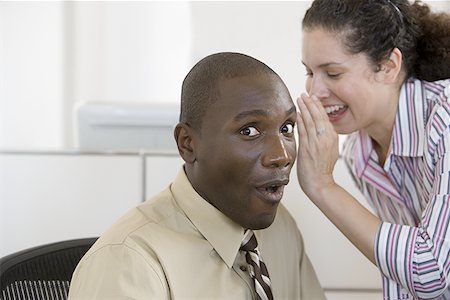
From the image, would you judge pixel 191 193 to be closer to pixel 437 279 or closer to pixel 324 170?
pixel 324 170

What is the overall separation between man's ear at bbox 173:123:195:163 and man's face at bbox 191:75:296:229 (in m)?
0.01

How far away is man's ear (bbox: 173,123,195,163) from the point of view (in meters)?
1.15

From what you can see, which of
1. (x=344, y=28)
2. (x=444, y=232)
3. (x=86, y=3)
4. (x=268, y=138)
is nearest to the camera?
(x=268, y=138)

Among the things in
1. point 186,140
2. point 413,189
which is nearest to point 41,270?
point 186,140

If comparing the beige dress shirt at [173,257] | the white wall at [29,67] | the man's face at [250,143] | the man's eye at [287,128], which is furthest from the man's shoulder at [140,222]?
the white wall at [29,67]

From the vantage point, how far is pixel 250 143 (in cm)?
110

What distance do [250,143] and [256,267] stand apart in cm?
24

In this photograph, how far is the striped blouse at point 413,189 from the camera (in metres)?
1.35

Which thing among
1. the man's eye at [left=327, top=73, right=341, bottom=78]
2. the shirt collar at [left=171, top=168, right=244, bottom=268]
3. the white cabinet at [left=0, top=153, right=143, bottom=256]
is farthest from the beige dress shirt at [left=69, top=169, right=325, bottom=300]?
the white cabinet at [left=0, top=153, right=143, bottom=256]

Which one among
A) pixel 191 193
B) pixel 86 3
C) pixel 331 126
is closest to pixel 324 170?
pixel 331 126

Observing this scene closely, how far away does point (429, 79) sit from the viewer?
1524 mm

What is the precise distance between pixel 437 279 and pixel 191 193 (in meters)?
0.50

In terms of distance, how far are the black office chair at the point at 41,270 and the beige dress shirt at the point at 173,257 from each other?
7.0 inches

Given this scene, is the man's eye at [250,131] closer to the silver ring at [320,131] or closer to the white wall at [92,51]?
the silver ring at [320,131]
